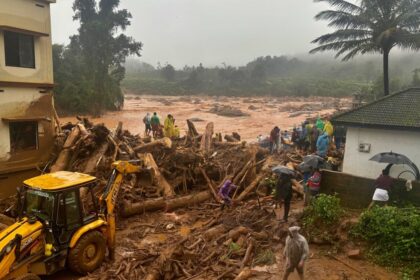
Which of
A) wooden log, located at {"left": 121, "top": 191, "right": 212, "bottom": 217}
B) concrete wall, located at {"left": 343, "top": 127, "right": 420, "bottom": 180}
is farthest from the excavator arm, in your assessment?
concrete wall, located at {"left": 343, "top": 127, "right": 420, "bottom": 180}

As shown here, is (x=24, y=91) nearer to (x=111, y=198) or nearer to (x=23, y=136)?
(x=23, y=136)

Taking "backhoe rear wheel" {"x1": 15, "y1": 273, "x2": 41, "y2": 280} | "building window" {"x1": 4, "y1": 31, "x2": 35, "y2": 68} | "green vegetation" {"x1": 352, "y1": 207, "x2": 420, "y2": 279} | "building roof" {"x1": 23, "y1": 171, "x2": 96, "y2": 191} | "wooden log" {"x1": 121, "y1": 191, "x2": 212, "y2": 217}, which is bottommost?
"wooden log" {"x1": 121, "y1": 191, "x2": 212, "y2": 217}

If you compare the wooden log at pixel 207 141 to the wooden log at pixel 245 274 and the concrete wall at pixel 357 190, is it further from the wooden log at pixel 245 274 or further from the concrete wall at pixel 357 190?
the wooden log at pixel 245 274

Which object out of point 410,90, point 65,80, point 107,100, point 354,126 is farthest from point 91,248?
point 107,100

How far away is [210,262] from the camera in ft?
28.7

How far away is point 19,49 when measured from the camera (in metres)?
13.8

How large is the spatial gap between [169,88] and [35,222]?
247 feet

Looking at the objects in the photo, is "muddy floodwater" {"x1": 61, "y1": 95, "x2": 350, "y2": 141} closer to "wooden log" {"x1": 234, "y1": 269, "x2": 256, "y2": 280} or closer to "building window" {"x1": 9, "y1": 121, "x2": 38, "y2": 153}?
"building window" {"x1": 9, "y1": 121, "x2": 38, "y2": 153}

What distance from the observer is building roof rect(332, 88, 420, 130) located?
12094 millimetres

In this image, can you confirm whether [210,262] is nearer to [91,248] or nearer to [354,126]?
[91,248]

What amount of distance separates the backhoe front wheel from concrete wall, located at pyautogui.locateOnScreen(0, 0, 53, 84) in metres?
7.46

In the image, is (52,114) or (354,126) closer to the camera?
(354,126)

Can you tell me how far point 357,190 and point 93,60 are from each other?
38.6 meters

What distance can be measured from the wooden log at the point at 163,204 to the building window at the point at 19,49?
6.22 m
